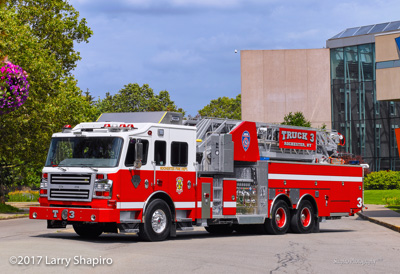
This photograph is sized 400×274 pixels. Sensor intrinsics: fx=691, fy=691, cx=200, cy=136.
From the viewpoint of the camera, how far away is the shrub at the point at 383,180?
63469 millimetres

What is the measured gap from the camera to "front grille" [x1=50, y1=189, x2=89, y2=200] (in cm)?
1599

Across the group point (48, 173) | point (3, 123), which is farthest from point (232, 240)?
point (3, 123)

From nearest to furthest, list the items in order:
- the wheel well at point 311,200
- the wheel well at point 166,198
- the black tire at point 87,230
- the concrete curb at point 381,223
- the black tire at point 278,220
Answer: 1. the wheel well at point 166,198
2. the black tire at point 87,230
3. the black tire at point 278,220
4. the wheel well at point 311,200
5. the concrete curb at point 381,223

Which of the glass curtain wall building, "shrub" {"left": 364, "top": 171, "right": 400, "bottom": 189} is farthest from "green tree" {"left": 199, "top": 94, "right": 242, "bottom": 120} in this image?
"shrub" {"left": 364, "top": 171, "right": 400, "bottom": 189}

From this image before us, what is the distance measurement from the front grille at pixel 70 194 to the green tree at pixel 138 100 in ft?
290

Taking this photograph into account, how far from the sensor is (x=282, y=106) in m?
76.5

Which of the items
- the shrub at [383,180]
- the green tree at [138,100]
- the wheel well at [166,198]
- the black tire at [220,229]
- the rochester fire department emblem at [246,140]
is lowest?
the black tire at [220,229]

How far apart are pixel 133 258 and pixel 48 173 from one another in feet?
15.8

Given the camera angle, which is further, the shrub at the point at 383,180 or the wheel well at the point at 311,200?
the shrub at the point at 383,180

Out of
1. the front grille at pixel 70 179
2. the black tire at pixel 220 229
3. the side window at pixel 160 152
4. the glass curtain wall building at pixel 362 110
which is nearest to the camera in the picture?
the front grille at pixel 70 179

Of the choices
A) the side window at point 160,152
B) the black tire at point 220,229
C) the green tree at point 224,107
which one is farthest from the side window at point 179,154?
the green tree at point 224,107

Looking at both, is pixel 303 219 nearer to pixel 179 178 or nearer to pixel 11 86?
pixel 179 178

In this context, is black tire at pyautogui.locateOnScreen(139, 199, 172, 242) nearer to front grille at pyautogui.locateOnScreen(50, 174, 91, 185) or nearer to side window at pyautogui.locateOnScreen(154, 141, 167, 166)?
side window at pyautogui.locateOnScreen(154, 141, 167, 166)

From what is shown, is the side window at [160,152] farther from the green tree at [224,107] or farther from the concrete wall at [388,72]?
the green tree at [224,107]
